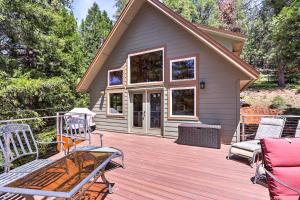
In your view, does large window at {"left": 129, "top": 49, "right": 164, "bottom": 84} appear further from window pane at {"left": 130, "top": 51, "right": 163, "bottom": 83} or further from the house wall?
the house wall

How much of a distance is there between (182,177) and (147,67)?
549 centimetres

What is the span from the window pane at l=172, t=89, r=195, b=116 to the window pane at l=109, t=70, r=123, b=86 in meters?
2.82

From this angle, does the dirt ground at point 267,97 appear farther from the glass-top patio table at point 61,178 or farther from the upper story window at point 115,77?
the glass-top patio table at point 61,178

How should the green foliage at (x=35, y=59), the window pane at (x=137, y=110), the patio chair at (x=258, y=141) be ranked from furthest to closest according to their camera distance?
the green foliage at (x=35, y=59) < the window pane at (x=137, y=110) < the patio chair at (x=258, y=141)

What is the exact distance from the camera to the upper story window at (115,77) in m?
9.23

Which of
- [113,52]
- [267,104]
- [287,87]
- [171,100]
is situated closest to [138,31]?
[113,52]

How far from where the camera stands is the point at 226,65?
253 inches

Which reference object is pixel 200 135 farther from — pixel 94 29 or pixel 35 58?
pixel 94 29

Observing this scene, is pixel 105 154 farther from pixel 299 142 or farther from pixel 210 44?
pixel 210 44

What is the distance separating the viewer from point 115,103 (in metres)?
9.45

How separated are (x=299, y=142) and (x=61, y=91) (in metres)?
11.6

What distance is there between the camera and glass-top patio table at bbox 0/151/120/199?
6.20 ft

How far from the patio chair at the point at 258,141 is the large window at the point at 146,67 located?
3965 millimetres

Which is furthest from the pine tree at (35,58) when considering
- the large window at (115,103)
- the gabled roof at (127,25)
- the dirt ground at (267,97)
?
the dirt ground at (267,97)
